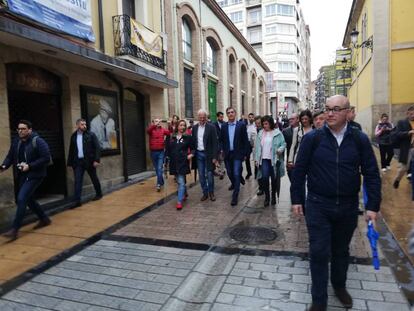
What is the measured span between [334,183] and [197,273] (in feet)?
6.23

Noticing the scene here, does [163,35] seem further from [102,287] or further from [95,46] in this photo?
[102,287]

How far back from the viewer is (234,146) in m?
6.96

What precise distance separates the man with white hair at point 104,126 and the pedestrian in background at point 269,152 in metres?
4.36

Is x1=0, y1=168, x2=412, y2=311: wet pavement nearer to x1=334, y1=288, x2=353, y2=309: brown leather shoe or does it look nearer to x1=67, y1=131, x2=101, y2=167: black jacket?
x1=334, y1=288, x2=353, y2=309: brown leather shoe

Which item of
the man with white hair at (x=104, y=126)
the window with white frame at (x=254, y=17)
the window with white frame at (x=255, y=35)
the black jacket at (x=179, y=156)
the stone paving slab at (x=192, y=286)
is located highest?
the window with white frame at (x=254, y=17)

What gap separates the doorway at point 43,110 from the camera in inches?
267

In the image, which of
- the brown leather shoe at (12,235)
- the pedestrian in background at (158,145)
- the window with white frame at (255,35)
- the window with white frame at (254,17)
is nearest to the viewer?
the brown leather shoe at (12,235)

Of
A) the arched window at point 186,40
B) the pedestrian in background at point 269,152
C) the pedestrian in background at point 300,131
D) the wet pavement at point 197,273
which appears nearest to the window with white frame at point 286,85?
the arched window at point 186,40

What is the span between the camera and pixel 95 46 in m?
8.61

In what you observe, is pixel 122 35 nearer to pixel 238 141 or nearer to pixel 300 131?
pixel 238 141

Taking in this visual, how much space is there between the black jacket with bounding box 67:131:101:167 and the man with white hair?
125cm

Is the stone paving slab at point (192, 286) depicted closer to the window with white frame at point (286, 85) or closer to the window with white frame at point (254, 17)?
the window with white frame at point (286, 85)

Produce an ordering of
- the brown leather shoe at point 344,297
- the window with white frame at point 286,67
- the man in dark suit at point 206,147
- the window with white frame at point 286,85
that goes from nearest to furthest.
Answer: the brown leather shoe at point 344,297 → the man in dark suit at point 206,147 → the window with white frame at point 286,67 → the window with white frame at point 286,85

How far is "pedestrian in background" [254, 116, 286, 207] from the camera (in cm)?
649
